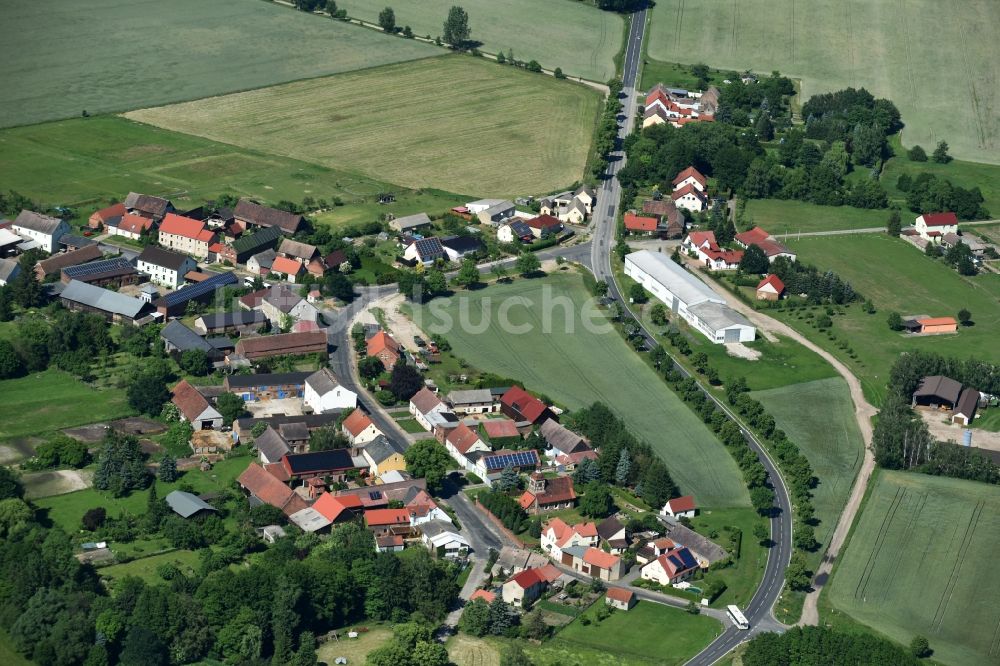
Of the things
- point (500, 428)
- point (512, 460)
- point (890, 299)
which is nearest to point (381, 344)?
point (500, 428)

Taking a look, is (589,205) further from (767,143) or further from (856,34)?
(856,34)

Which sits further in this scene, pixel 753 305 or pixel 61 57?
pixel 61 57

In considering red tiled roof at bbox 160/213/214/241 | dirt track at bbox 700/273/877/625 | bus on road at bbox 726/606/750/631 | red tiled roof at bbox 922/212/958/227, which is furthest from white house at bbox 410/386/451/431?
red tiled roof at bbox 922/212/958/227

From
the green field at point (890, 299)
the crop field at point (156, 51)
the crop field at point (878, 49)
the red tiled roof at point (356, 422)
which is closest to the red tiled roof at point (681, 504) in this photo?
the red tiled roof at point (356, 422)

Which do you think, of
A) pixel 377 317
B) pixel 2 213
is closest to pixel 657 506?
pixel 377 317

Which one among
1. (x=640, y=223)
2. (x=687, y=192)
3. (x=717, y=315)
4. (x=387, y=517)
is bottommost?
(x=387, y=517)

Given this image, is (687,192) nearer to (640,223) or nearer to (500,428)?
(640,223)
